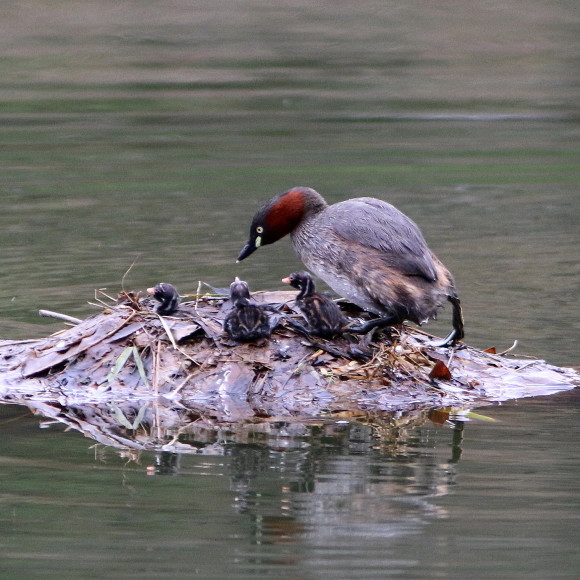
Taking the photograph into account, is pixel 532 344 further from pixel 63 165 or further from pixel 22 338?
pixel 63 165

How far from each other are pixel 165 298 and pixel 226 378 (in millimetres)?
538

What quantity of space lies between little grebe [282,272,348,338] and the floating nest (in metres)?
0.11

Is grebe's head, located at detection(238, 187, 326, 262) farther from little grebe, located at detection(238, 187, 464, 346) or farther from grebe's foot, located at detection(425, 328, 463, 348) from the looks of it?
grebe's foot, located at detection(425, 328, 463, 348)

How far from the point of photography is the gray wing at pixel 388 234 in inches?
278

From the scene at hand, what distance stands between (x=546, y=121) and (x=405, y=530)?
11.6 metres

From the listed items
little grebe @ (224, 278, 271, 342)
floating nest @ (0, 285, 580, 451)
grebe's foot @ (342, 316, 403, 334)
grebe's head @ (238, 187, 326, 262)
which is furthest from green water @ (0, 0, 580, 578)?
grebe's head @ (238, 187, 326, 262)

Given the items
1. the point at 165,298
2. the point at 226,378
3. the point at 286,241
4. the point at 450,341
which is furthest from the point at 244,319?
the point at 286,241

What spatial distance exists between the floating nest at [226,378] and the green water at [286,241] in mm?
324

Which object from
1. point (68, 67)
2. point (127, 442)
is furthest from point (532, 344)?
point (68, 67)

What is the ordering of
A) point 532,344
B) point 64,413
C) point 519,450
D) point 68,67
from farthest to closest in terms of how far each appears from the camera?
1. point 68,67
2. point 532,344
3. point 64,413
4. point 519,450

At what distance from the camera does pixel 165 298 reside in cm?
730

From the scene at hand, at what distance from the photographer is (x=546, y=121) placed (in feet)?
53.2

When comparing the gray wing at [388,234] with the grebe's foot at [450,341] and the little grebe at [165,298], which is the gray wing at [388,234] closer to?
the grebe's foot at [450,341]

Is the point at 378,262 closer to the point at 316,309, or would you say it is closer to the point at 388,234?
the point at 388,234
